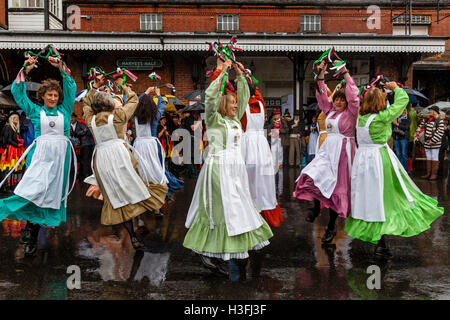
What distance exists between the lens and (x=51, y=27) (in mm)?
18438

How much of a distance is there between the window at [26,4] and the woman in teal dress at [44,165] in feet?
47.9

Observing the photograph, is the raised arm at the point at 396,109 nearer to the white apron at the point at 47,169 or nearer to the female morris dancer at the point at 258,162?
the female morris dancer at the point at 258,162

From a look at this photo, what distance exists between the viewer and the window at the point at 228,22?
21469 millimetres

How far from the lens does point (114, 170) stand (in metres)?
5.02

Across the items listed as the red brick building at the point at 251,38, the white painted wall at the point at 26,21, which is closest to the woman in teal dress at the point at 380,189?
the red brick building at the point at 251,38

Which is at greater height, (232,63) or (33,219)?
(232,63)

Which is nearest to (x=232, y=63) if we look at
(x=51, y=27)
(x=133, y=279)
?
(x=133, y=279)

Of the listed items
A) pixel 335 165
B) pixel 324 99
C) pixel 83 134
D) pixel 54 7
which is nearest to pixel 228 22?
pixel 54 7

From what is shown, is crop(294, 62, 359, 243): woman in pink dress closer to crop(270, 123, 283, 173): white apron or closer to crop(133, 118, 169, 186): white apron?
crop(133, 118, 169, 186): white apron

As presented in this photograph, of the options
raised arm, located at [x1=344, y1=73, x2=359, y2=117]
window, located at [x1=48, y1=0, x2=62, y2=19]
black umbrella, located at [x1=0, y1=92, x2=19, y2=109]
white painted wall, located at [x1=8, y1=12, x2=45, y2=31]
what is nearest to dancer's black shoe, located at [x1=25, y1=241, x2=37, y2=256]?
raised arm, located at [x1=344, y1=73, x2=359, y2=117]

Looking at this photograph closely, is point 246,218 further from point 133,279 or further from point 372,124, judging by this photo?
point 372,124

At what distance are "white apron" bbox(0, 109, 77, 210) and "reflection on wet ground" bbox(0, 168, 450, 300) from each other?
0.67 meters

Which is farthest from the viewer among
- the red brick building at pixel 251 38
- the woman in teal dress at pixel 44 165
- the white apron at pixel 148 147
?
the red brick building at pixel 251 38
